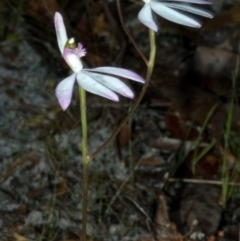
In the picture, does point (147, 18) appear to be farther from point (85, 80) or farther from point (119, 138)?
point (119, 138)

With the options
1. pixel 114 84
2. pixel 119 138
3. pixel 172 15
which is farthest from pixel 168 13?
pixel 119 138

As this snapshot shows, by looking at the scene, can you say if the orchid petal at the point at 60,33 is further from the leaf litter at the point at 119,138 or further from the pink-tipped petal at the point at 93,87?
the leaf litter at the point at 119,138

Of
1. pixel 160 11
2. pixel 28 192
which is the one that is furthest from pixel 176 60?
pixel 160 11

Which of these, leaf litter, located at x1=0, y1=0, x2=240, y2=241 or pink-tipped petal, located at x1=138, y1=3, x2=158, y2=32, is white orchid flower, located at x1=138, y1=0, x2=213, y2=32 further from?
leaf litter, located at x1=0, y1=0, x2=240, y2=241

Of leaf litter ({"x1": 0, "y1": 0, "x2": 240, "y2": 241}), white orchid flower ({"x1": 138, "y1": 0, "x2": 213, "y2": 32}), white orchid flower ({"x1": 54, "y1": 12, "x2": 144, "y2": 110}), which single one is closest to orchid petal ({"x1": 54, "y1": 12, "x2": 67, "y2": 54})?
white orchid flower ({"x1": 54, "y1": 12, "x2": 144, "y2": 110})

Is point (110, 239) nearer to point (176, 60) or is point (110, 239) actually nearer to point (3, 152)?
point (3, 152)
